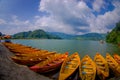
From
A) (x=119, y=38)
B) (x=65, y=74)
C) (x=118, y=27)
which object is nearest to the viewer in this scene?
(x=65, y=74)

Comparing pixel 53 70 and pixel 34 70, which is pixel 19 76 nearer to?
pixel 34 70

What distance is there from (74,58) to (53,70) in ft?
18.3

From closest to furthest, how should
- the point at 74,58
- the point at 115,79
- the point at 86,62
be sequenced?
the point at 115,79, the point at 86,62, the point at 74,58

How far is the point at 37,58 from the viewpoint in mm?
22031

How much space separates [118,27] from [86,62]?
129986 millimetres

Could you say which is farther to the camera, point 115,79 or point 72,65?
point 72,65

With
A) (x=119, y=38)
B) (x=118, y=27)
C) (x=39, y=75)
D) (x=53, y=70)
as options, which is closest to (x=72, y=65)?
(x=53, y=70)

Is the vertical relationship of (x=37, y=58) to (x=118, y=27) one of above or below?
below

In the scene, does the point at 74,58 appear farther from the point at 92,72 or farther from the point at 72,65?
the point at 92,72

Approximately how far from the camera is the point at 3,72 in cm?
1514

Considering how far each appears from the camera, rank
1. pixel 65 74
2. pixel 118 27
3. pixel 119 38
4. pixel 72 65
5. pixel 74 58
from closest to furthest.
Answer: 1. pixel 65 74
2. pixel 72 65
3. pixel 74 58
4. pixel 119 38
5. pixel 118 27

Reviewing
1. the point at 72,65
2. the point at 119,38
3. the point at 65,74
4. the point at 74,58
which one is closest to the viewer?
the point at 65,74

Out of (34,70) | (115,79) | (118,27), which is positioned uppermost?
(118,27)

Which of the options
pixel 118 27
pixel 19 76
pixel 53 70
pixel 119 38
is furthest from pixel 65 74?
pixel 118 27
